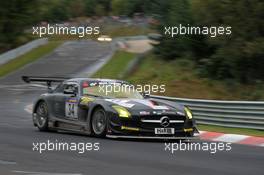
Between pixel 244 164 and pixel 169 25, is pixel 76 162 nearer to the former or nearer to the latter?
pixel 244 164

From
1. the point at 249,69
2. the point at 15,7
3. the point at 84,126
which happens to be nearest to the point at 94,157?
the point at 84,126

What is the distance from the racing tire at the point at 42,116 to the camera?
15219mm

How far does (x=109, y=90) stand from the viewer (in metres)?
13.9

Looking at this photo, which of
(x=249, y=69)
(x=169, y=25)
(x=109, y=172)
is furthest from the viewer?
(x=169, y=25)

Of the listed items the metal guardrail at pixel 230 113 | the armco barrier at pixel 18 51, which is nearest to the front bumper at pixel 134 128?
the metal guardrail at pixel 230 113

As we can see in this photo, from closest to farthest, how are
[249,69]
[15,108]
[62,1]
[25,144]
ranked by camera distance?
[25,144] < [15,108] < [249,69] < [62,1]

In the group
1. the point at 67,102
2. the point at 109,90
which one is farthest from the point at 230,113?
the point at 67,102

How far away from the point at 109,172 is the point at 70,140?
432cm

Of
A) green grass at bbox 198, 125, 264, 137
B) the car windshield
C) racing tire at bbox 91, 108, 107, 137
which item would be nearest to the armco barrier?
green grass at bbox 198, 125, 264, 137

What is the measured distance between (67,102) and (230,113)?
4.57 meters

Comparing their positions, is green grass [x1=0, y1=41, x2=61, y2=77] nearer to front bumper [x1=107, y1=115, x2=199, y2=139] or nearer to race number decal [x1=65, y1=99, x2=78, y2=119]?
race number decal [x1=65, y1=99, x2=78, y2=119]

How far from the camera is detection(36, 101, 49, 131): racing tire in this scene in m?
15.2

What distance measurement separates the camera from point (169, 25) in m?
39.1

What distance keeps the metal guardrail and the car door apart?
4.28 m
